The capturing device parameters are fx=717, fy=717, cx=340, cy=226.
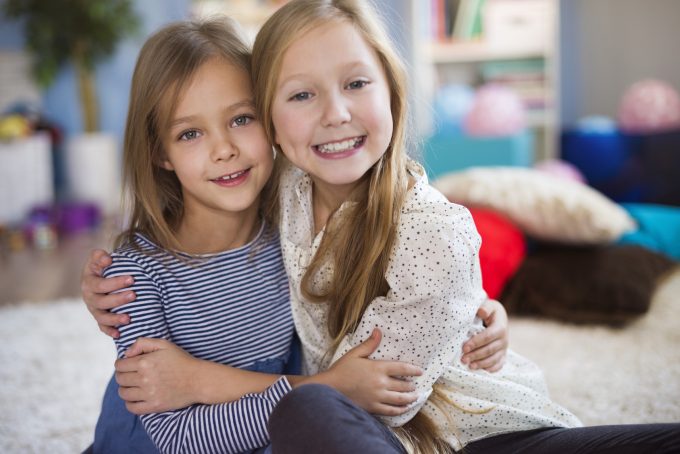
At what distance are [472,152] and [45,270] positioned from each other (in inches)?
74.6

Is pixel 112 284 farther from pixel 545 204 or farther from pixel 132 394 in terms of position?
pixel 545 204

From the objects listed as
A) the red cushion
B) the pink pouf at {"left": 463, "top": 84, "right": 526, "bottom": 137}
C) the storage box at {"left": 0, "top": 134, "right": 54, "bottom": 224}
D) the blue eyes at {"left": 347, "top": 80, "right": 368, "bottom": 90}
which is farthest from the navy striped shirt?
the storage box at {"left": 0, "top": 134, "right": 54, "bottom": 224}

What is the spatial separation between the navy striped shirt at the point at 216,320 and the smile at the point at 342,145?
0.79 feet

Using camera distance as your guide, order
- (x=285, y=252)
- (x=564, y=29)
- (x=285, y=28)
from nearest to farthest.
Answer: (x=285, y=28) < (x=285, y=252) < (x=564, y=29)

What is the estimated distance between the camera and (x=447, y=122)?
329 cm

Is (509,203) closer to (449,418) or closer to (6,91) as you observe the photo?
(449,418)

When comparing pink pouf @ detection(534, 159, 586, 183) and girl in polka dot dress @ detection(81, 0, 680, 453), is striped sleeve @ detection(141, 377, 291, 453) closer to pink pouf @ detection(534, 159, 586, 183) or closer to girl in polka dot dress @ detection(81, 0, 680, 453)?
girl in polka dot dress @ detection(81, 0, 680, 453)

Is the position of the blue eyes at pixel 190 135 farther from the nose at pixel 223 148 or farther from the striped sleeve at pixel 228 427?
the striped sleeve at pixel 228 427

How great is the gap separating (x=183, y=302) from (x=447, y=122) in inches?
92.9

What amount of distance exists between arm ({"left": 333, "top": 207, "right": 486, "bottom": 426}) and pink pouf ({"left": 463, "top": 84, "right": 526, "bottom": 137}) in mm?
2140

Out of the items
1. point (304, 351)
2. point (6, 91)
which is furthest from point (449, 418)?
point (6, 91)

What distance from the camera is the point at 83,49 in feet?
13.8

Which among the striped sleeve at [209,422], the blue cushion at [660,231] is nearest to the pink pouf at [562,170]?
the blue cushion at [660,231]

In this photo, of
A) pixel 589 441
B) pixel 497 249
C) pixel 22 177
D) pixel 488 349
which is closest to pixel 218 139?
pixel 488 349
